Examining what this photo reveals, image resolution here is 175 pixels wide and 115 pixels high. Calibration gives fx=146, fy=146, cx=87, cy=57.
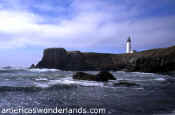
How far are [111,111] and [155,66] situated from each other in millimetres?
51004

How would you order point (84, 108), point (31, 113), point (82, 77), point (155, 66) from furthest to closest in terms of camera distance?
point (155, 66) < point (82, 77) < point (84, 108) < point (31, 113)

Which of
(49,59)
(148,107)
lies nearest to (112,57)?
(49,59)

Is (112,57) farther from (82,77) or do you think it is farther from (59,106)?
(59,106)

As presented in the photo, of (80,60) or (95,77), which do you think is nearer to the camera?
(95,77)

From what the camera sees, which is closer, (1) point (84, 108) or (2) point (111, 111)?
(2) point (111, 111)

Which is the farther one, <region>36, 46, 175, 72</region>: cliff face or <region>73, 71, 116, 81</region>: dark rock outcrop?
<region>36, 46, 175, 72</region>: cliff face

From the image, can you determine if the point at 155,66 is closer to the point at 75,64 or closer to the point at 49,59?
the point at 75,64

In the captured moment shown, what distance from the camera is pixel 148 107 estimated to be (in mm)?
7367

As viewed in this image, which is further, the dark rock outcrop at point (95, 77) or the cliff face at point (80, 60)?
the cliff face at point (80, 60)

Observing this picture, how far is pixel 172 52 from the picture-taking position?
55.0 metres

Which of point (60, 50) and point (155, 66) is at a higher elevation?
point (60, 50)

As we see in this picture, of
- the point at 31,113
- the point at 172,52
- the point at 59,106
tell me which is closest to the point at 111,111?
the point at 59,106

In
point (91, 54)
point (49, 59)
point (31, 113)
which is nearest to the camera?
point (31, 113)

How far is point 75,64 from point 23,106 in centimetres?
7568
